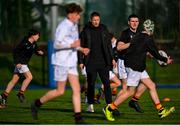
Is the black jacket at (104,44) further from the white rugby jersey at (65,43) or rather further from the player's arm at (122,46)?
the white rugby jersey at (65,43)

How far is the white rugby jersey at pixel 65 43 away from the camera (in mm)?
11367

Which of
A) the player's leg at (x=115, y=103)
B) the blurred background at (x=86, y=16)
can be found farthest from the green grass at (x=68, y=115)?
the blurred background at (x=86, y=16)

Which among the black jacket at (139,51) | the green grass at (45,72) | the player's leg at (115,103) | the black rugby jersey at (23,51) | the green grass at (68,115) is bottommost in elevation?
the green grass at (45,72)

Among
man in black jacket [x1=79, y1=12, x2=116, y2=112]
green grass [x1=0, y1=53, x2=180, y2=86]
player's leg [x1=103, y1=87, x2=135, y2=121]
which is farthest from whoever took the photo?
green grass [x1=0, y1=53, x2=180, y2=86]

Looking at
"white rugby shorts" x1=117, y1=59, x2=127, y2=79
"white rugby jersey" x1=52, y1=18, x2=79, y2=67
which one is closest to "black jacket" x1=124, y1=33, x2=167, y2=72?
"white rugby jersey" x1=52, y1=18, x2=79, y2=67

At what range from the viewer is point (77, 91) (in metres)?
11.4

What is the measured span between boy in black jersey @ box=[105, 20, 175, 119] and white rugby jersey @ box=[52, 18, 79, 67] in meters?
1.74

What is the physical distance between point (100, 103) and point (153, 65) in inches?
468

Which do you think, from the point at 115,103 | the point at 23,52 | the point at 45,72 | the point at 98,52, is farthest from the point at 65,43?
the point at 45,72

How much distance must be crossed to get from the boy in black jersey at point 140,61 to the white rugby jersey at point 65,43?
1.74m

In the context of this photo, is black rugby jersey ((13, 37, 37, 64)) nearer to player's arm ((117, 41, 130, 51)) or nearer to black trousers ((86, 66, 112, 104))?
black trousers ((86, 66, 112, 104))

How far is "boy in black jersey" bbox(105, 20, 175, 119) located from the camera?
12852 mm

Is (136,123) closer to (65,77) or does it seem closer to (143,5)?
(65,77)

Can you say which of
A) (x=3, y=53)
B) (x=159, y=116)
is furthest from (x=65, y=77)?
(x=3, y=53)
